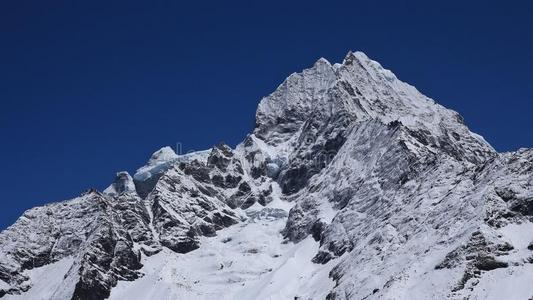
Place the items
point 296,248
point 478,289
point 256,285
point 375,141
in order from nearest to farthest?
point 478,289 < point 256,285 < point 296,248 < point 375,141

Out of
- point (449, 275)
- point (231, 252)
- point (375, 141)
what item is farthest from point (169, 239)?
point (449, 275)

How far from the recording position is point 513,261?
108m

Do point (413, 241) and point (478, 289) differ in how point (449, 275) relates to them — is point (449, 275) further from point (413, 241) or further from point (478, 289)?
point (413, 241)

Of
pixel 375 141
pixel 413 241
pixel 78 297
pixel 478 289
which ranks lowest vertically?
pixel 478 289

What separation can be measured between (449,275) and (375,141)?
8406 cm

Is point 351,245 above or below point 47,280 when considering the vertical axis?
below

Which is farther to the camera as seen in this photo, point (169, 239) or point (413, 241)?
point (169, 239)

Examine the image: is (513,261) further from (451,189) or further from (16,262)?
(16,262)

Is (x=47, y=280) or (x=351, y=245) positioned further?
(x=47, y=280)

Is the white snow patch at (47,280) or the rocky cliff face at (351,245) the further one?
the white snow patch at (47,280)

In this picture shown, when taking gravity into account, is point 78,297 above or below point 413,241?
above

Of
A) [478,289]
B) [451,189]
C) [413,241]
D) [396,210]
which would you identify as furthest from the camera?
[396,210]

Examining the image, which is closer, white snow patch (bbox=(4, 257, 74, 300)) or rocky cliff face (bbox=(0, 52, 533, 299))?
rocky cliff face (bbox=(0, 52, 533, 299))

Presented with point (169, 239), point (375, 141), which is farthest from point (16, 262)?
point (375, 141)
